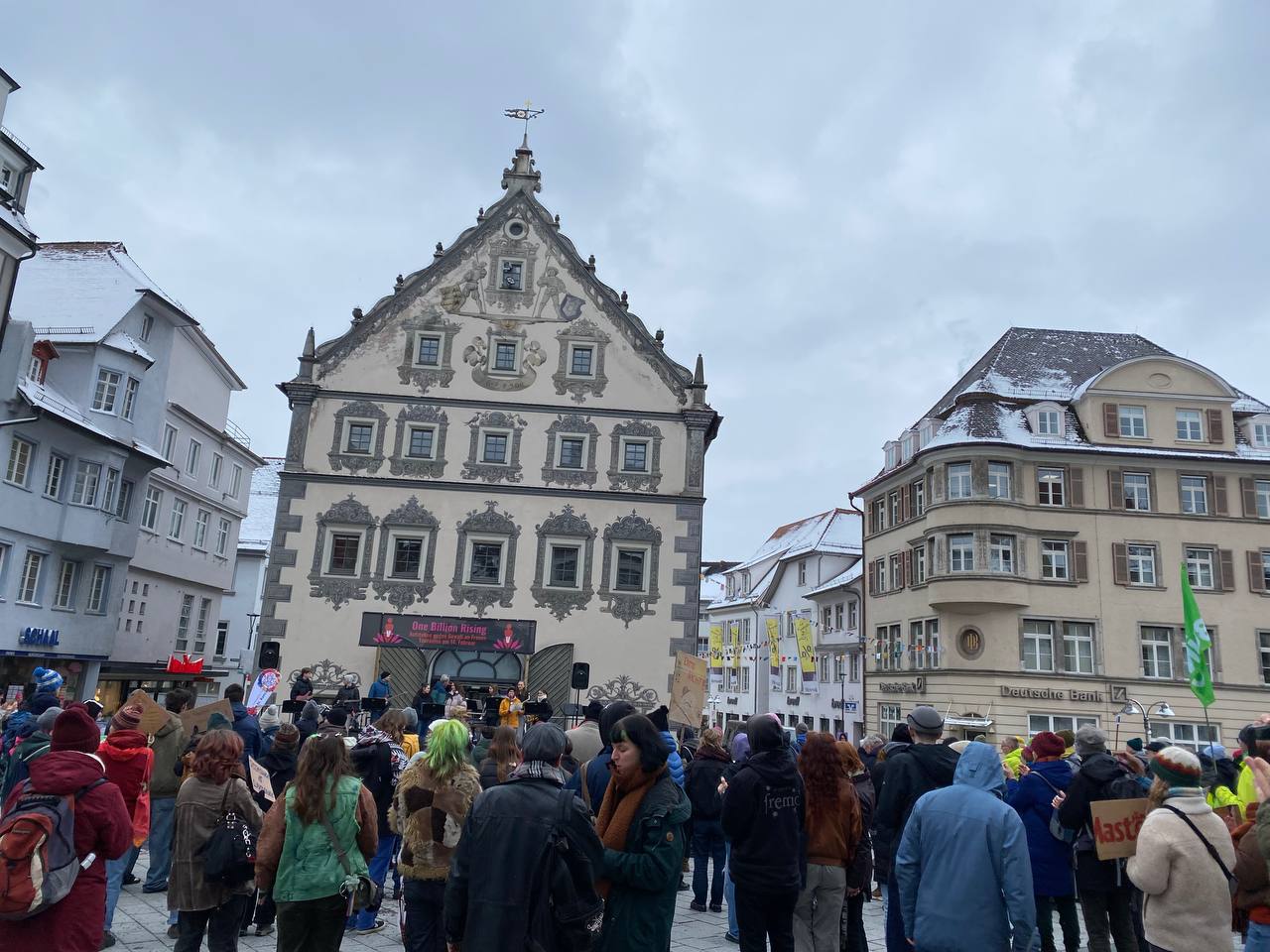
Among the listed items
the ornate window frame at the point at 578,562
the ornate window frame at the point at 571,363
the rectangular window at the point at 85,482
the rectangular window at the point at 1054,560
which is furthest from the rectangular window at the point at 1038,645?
the rectangular window at the point at 85,482

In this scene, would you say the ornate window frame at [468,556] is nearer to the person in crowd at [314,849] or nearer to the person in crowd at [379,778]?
the person in crowd at [379,778]

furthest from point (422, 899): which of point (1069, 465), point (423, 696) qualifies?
point (1069, 465)

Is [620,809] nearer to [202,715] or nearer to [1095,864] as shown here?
[1095,864]

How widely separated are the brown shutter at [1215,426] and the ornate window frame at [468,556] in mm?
26320

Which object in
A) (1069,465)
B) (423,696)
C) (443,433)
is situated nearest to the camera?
(423,696)

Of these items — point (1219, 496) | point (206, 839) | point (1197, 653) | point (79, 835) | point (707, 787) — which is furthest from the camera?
point (1219, 496)

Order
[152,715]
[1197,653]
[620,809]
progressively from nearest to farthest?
[620,809] < [152,715] < [1197,653]

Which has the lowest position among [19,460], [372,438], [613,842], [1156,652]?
[613,842]

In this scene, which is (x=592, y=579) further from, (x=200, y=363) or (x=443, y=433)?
(x=200, y=363)

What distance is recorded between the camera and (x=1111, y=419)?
114 feet

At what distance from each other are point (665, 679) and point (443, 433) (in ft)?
33.3

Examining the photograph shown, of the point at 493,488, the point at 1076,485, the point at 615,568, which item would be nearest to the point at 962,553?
the point at 1076,485

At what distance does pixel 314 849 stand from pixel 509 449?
908 inches

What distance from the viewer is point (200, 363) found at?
38.1 m
